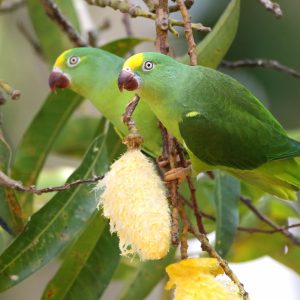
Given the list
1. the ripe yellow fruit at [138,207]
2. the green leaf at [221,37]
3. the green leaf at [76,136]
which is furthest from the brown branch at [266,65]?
the ripe yellow fruit at [138,207]

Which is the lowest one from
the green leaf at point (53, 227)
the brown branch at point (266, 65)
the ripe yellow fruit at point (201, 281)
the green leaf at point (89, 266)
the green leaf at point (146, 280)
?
the green leaf at point (146, 280)

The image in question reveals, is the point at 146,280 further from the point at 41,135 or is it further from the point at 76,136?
the point at 76,136

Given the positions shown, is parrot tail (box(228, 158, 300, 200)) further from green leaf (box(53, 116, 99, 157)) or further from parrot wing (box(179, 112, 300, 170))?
green leaf (box(53, 116, 99, 157))

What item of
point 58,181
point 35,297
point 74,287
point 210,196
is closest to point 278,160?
point 210,196

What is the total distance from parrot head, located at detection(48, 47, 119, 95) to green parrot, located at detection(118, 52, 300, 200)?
16cm

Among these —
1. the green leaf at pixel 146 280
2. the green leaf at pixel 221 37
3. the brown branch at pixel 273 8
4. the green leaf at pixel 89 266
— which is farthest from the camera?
the green leaf at pixel 146 280

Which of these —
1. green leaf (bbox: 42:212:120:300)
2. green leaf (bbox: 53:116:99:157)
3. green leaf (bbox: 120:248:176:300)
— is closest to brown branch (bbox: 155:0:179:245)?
green leaf (bbox: 42:212:120:300)

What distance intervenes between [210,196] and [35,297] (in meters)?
1.42

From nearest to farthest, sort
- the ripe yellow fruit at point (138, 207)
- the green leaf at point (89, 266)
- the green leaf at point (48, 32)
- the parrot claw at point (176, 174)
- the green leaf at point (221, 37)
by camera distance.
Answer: the ripe yellow fruit at point (138, 207) < the parrot claw at point (176, 174) < the green leaf at point (89, 266) < the green leaf at point (221, 37) < the green leaf at point (48, 32)

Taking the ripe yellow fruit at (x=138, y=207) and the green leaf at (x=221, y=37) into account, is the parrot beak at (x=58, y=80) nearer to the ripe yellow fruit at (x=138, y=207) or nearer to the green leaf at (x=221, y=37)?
the green leaf at (x=221, y=37)

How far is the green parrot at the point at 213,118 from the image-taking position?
4.66 ft

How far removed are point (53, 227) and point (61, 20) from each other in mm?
616

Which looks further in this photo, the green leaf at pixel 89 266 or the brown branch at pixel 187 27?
the green leaf at pixel 89 266

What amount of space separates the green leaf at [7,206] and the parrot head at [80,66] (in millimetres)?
311
